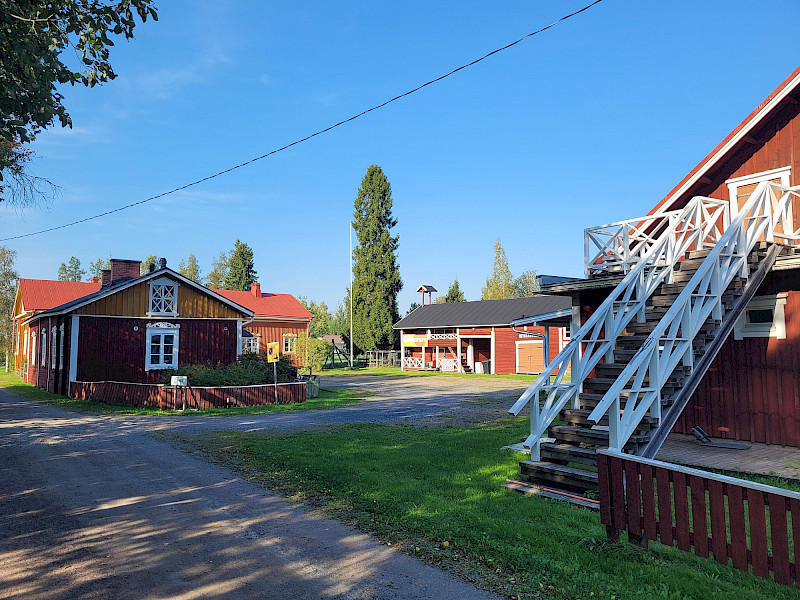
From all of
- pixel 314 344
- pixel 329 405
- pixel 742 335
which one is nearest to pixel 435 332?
pixel 314 344

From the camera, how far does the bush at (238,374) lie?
1909 cm

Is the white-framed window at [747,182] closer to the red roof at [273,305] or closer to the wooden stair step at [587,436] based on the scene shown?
the wooden stair step at [587,436]

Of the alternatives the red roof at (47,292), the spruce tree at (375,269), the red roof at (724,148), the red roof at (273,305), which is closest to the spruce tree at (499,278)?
the spruce tree at (375,269)

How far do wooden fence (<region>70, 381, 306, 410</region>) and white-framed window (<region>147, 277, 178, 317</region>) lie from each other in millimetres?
3784

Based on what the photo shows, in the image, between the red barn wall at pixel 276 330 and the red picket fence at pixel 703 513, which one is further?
the red barn wall at pixel 276 330

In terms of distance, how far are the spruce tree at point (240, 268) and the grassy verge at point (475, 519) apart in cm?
5703

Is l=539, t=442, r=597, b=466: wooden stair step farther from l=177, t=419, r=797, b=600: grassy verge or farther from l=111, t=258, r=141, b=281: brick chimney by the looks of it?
l=111, t=258, r=141, b=281: brick chimney

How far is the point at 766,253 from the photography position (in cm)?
1043

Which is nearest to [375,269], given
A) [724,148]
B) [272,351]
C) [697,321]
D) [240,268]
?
[240,268]

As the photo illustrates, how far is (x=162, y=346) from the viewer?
76.1 feet

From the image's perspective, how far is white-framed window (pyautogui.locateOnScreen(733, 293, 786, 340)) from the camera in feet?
36.9

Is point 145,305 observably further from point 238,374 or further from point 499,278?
point 499,278

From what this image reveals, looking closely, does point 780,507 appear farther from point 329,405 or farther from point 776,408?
point 329,405

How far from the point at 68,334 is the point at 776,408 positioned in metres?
22.8
